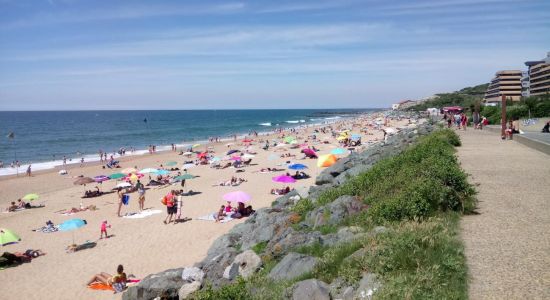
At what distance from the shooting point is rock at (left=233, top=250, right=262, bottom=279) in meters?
7.50

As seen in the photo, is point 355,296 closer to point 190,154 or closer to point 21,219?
point 21,219

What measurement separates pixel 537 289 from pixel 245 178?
2246cm

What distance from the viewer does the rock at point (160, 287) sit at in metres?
8.27

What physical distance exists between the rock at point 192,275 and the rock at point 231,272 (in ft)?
2.59

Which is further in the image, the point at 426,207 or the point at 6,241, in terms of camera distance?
the point at 6,241

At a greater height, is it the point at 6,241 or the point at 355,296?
the point at 355,296

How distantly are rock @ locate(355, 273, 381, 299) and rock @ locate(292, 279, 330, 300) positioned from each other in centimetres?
43

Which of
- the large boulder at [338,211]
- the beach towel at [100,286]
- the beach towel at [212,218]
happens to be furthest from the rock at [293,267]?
the beach towel at [212,218]

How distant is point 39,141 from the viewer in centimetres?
6662

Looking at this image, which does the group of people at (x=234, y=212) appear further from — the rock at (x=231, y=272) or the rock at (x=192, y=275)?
the rock at (x=231, y=272)

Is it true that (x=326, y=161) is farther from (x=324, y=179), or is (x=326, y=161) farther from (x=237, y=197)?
(x=237, y=197)

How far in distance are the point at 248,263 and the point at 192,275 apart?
1.59 m

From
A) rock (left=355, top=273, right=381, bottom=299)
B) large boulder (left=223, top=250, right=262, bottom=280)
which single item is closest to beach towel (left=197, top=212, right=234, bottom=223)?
large boulder (left=223, top=250, right=262, bottom=280)

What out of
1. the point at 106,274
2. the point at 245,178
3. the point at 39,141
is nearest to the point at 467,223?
the point at 106,274
